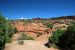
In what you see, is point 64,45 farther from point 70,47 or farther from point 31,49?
point 31,49

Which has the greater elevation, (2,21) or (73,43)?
(2,21)

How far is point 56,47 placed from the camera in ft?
80.3

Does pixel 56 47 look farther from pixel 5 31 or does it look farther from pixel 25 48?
pixel 5 31

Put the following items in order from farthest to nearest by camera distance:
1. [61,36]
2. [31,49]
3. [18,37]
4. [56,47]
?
[18,37], [61,36], [56,47], [31,49]

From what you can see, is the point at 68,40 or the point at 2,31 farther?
the point at 2,31

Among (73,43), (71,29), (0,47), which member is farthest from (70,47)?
(0,47)

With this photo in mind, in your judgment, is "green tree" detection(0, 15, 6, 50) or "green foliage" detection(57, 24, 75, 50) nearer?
"green foliage" detection(57, 24, 75, 50)

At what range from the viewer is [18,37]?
123 ft

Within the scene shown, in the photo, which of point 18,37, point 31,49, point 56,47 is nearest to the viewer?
point 31,49

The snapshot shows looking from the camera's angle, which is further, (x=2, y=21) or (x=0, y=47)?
(x=2, y=21)

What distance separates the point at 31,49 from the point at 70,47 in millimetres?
4673

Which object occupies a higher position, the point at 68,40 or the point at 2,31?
the point at 2,31

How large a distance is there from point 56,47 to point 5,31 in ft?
22.8

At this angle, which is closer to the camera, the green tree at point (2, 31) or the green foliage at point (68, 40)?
the green foliage at point (68, 40)
